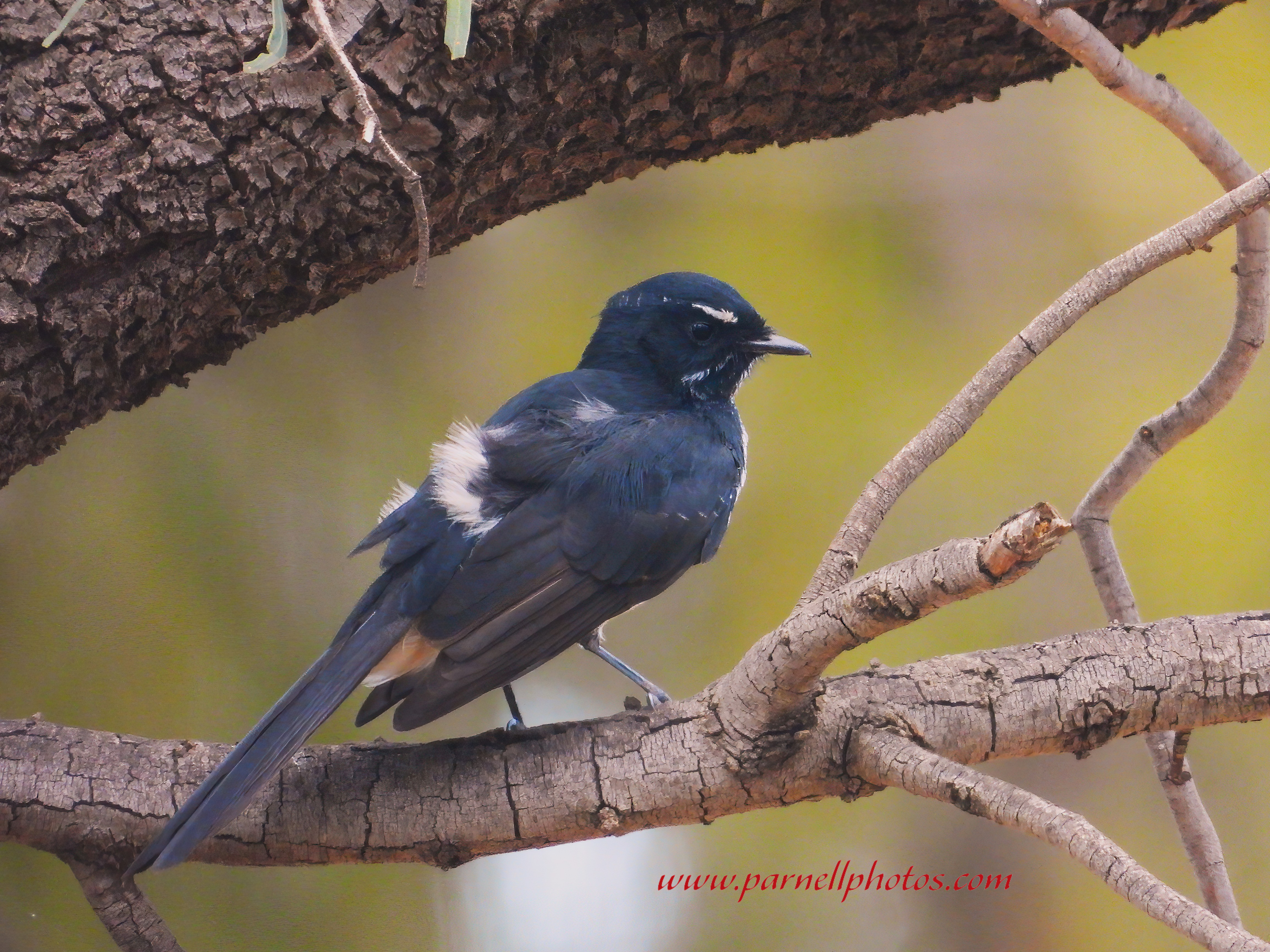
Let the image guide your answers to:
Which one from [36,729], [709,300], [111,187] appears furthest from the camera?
[709,300]

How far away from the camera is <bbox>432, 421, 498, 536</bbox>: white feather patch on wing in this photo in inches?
79.4

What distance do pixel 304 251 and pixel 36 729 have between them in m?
0.90

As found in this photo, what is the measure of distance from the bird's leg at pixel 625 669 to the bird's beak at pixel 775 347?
0.72 metres

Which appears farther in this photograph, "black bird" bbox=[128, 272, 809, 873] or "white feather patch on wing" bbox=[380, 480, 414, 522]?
"white feather patch on wing" bbox=[380, 480, 414, 522]

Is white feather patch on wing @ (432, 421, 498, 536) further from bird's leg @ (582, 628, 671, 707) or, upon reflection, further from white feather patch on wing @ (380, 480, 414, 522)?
bird's leg @ (582, 628, 671, 707)

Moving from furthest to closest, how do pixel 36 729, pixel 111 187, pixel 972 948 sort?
pixel 972 948, pixel 36 729, pixel 111 187

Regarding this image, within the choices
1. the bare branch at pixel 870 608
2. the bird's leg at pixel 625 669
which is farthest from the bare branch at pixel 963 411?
A: the bird's leg at pixel 625 669

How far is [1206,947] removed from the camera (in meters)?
1.13

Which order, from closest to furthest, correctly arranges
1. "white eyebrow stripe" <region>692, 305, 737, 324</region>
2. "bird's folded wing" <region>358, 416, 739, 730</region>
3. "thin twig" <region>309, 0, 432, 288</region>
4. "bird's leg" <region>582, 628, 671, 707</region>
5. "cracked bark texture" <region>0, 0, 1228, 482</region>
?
"thin twig" <region>309, 0, 432, 288</region> → "cracked bark texture" <region>0, 0, 1228, 482</region> → "bird's folded wing" <region>358, 416, 739, 730</region> → "bird's leg" <region>582, 628, 671, 707</region> → "white eyebrow stripe" <region>692, 305, 737, 324</region>

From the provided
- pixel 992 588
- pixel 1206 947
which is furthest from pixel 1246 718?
pixel 992 588

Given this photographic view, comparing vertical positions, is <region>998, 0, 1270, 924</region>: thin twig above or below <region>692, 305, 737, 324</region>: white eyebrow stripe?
below

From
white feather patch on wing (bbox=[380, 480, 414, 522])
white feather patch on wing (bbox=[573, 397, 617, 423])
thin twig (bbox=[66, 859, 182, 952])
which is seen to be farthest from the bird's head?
thin twig (bbox=[66, 859, 182, 952])

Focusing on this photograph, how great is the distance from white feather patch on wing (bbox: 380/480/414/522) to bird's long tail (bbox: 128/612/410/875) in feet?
1.31

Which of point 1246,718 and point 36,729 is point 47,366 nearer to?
point 36,729
